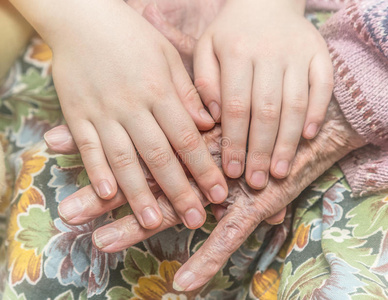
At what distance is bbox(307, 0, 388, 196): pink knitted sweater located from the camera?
0.69m

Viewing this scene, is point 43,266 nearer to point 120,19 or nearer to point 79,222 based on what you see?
point 79,222

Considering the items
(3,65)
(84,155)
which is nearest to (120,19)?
(84,155)

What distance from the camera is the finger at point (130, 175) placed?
677 millimetres

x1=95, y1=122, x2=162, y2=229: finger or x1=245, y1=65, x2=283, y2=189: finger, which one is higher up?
x1=245, y1=65, x2=283, y2=189: finger

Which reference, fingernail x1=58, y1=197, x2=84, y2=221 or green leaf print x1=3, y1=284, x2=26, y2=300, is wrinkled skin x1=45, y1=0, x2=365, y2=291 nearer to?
fingernail x1=58, y1=197, x2=84, y2=221

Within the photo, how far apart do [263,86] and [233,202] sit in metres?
0.22

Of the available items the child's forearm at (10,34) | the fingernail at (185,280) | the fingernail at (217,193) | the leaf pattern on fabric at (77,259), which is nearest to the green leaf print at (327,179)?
the fingernail at (217,193)

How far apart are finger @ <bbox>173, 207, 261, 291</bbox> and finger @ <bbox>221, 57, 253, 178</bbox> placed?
81 millimetres

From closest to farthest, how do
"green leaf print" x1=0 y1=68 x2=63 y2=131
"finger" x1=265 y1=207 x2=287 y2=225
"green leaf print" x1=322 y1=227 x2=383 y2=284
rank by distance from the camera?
1. "green leaf print" x1=322 y1=227 x2=383 y2=284
2. "finger" x1=265 y1=207 x2=287 y2=225
3. "green leaf print" x1=0 y1=68 x2=63 y2=131

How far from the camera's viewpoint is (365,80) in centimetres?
70

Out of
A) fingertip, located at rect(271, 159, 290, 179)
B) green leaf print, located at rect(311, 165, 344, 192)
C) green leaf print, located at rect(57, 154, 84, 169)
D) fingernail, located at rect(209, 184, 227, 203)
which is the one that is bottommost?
green leaf print, located at rect(57, 154, 84, 169)

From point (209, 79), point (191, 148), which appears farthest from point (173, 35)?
point (191, 148)

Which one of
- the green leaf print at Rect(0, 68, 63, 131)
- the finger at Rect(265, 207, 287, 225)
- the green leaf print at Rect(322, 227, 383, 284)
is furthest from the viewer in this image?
the green leaf print at Rect(0, 68, 63, 131)

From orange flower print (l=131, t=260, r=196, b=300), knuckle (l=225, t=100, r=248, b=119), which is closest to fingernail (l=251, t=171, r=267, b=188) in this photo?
knuckle (l=225, t=100, r=248, b=119)
